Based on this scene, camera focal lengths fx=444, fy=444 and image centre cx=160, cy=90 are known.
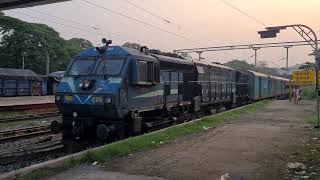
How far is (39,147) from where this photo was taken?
12.9 m

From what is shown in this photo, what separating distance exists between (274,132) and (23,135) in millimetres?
9069

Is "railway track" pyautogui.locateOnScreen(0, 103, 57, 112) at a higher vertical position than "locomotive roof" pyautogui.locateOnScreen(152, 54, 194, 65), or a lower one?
lower

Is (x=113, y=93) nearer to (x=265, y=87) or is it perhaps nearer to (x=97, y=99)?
(x=97, y=99)

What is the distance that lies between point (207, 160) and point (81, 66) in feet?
20.1

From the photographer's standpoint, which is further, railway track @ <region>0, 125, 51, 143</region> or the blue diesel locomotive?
railway track @ <region>0, 125, 51, 143</region>

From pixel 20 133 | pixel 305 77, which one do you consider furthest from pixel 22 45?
pixel 20 133

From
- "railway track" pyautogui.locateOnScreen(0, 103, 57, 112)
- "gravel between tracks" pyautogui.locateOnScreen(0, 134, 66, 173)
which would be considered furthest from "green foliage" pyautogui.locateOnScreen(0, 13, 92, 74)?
"gravel between tracks" pyautogui.locateOnScreen(0, 134, 66, 173)

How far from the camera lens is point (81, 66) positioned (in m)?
14.4

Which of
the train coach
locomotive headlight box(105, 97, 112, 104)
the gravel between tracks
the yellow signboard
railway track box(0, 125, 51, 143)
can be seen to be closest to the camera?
the gravel between tracks

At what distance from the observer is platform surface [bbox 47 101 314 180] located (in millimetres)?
8516

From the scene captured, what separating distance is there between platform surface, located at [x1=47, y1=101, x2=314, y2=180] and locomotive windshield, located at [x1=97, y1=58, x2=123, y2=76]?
113 inches

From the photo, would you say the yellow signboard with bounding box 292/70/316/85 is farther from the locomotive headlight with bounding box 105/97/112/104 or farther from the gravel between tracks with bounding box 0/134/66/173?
the locomotive headlight with bounding box 105/97/112/104

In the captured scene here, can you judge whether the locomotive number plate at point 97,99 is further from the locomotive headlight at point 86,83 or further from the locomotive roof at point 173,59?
the locomotive roof at point 173,59

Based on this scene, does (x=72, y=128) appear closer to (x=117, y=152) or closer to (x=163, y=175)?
(x=117, y=152)
